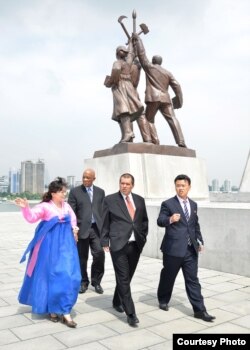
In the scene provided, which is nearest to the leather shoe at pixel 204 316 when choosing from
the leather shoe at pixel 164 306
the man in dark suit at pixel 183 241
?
the man in dark suit at pixel 183 241

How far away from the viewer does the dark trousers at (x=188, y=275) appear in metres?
3.70

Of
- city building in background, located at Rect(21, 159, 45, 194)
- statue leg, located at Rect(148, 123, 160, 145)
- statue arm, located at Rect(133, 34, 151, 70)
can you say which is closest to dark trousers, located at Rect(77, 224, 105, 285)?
statue leg, located at Rect(148, 123, 160, 145)

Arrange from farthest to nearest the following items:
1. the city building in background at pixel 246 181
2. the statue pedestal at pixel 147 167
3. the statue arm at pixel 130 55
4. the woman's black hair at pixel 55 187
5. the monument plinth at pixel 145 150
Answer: the city building in background at pixel 246 181, the statue arm at pixel 130 55, the monument plinth at pixel 145 150, the statue pedestal at pixel 147 167, the woman's black hair at pixel 55 187

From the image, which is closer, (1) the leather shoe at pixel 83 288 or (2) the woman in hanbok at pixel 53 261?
(2) the woman in hanbok at pixel 53 261

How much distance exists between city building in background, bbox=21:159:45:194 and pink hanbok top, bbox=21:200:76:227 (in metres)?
38.7

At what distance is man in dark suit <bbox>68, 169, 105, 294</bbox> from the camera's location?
479 centimetres

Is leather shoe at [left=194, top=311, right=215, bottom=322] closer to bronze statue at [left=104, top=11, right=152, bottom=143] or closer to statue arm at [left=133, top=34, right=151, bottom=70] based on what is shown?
bronze statue at [left=104, top=11, right=152, bottom=143]

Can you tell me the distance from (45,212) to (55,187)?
269 millimetres

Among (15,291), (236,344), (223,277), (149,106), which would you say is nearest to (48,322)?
(15,291)

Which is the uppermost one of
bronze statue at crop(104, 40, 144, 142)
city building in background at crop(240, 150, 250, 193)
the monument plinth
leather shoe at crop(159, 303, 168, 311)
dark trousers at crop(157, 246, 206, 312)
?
bronze statue at crop(104, 40, 144, 142)

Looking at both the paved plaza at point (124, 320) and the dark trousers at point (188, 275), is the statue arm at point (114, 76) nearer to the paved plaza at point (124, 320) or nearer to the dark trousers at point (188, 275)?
the paved plaza at point (124, 320)

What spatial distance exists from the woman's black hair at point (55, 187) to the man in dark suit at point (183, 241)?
41.2 inches

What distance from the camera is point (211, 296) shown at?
4559 mm

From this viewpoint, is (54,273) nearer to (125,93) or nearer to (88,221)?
(88,221)
